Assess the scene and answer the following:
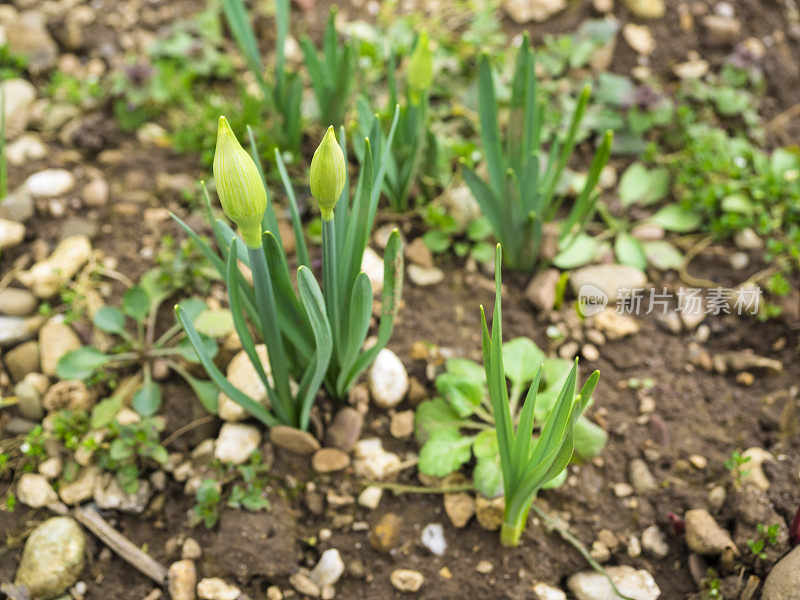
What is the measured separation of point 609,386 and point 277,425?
0.87 meters

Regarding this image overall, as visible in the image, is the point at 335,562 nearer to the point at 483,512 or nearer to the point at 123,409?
the point at 483,512

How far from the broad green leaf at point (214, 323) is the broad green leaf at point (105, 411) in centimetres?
26

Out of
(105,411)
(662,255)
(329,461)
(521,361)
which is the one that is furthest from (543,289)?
(105,411)

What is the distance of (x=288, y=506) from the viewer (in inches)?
63.1

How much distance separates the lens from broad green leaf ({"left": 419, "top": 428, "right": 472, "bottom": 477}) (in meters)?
1.58

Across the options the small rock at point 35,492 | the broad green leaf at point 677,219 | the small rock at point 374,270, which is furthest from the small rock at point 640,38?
the small rock at point 35,492

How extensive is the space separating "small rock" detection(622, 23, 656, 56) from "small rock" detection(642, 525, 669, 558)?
69.9 inches

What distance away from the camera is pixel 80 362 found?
5.60 feet

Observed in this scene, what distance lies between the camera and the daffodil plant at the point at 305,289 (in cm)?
119

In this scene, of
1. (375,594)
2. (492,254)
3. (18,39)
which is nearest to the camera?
(375,594)

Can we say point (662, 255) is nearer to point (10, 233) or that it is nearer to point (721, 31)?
point (721, 31)

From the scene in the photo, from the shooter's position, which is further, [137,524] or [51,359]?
[51,359]

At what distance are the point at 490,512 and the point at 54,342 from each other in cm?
118

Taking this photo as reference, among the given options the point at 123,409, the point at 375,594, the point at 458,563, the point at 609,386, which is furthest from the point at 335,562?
the point at 609,386
